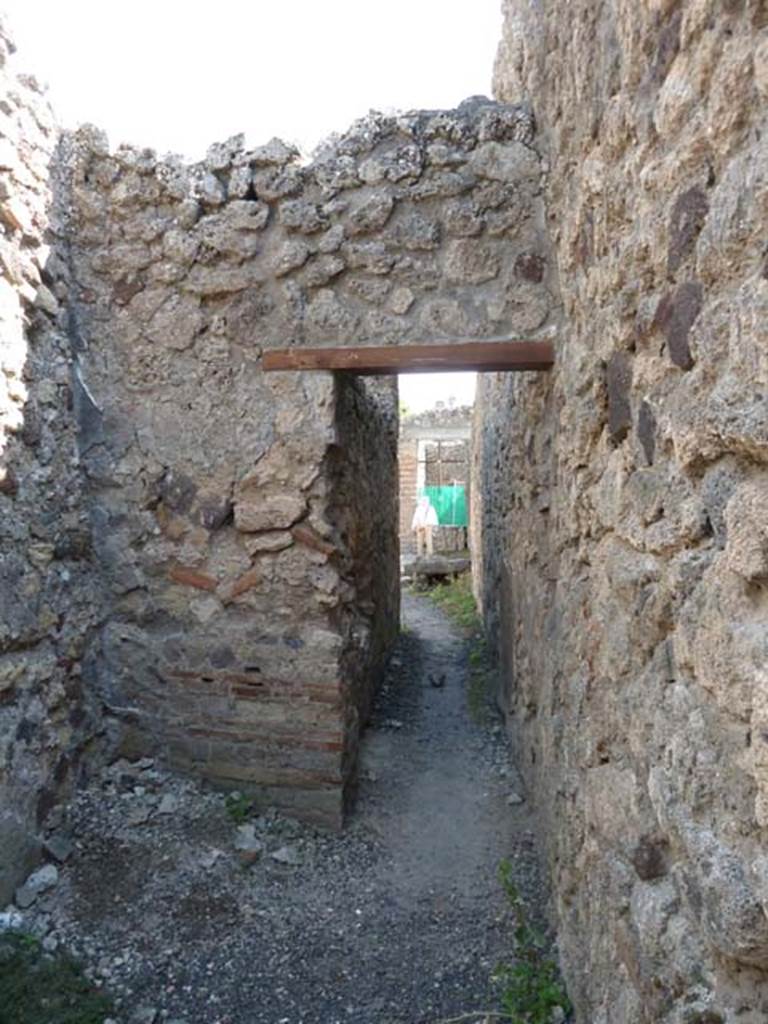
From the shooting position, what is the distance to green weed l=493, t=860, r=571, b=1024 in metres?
2.16

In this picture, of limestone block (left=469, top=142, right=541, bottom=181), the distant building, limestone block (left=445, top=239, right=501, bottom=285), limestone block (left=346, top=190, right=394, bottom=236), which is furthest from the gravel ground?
the distant building

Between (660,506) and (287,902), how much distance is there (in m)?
2.10

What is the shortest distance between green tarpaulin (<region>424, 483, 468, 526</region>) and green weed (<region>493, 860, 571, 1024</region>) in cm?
874

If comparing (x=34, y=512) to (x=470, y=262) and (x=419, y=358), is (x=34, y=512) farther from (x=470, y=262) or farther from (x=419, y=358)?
(x=470, y=262)

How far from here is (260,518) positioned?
3.05m

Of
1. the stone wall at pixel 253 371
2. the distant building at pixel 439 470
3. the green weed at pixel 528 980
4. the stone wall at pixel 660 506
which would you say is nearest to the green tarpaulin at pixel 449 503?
the distant building at pixel 439 470

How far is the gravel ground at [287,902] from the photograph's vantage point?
230 cm

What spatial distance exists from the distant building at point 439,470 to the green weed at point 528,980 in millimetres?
7653

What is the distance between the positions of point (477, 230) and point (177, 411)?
4.64 ft

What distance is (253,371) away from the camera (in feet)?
9.98

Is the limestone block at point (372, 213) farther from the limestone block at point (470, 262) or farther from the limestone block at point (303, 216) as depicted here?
the limestone block at point (470, 262)

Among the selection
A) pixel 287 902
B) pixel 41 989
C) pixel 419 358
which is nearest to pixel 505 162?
pixel 419 358

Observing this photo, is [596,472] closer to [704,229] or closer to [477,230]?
[704,229]

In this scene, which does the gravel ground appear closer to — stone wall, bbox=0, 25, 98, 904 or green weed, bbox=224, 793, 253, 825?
green weed, bbox=224, 793, 253, 825
